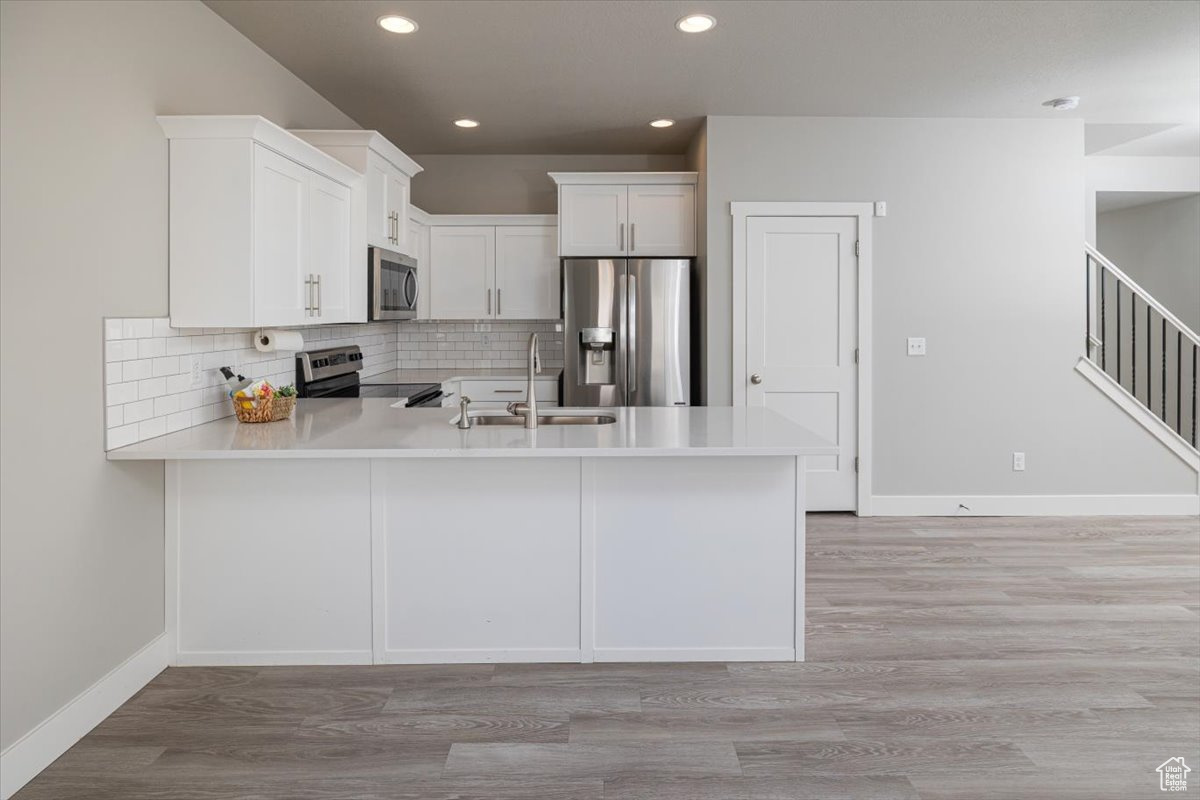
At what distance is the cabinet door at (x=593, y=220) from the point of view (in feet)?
18.4

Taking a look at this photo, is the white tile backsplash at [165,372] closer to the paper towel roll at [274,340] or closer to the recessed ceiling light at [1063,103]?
the paper towel roll at [274,340]

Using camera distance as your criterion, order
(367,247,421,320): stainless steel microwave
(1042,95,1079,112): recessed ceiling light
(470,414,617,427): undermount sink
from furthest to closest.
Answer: (1042,95,1079,112): recessed ceiling light, (367,247,421,320): stainless steel microwave, (470,414,617,427): undermount sink

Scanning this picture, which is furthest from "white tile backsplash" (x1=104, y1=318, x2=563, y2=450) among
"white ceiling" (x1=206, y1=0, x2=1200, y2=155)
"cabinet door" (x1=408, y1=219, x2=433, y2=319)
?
"white ceiling" (x1=206, y1=0, x2=1200, y2=155)

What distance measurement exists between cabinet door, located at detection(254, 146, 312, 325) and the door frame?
110 inches

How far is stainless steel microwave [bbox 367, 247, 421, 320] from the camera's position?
14.0 feet

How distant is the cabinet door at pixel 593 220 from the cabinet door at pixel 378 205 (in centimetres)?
135

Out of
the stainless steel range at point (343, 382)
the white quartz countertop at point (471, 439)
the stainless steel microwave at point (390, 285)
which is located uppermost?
the stainless steel microwave at point (390, 285)

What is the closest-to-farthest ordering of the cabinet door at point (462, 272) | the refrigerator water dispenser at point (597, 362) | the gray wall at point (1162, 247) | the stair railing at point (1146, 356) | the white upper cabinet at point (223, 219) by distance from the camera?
the white upper cabinet at point (223, 219), the refrigerator water dispenser at point (597, 362), the cabinet door at point (462, 272), the gray wall at point (1162, 247), the stair railing at point (1146, 356)

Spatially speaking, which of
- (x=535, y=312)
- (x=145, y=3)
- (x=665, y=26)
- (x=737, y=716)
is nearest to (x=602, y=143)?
(x=535, y=312)

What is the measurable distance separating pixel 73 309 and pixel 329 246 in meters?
1.44

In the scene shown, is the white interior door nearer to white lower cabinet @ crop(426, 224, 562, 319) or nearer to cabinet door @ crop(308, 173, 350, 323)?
white lower cabinet @ crop(426, 224, 562, 319)

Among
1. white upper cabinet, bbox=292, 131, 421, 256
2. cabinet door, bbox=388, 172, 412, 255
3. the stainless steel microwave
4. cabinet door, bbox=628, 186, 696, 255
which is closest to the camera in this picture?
white upper cabinet, bbox=292, 131, 421, 256

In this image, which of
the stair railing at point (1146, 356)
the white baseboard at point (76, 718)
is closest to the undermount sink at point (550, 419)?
the white baseboard at point (76, 718)

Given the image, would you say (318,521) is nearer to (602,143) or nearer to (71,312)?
(71,312)
